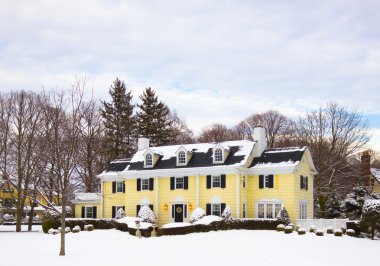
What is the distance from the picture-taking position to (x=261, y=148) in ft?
145

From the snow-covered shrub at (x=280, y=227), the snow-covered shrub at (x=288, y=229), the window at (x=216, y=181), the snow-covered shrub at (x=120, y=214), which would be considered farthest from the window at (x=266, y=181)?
the snow-covered shrub at (x=120, y=214)

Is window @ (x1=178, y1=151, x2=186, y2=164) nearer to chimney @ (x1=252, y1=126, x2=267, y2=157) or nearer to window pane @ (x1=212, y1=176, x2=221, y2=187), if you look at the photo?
window pane @ (x1=212, y1=176, x2=221, y2=187)

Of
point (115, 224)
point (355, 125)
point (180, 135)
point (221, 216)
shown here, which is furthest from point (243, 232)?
point (180, 135)

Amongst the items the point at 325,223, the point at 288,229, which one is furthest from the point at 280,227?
the point at 325,223

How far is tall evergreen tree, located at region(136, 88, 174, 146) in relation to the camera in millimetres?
70500

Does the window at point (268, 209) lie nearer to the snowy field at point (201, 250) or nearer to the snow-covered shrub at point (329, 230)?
the snowy field at point (201, 250)

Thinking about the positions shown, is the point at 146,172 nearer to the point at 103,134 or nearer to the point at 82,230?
the point at 82,230

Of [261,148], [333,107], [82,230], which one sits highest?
[333,107]

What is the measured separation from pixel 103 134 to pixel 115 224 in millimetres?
26606

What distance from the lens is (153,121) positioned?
235 feet

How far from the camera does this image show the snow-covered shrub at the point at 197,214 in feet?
132

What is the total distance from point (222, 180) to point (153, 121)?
3027 cm

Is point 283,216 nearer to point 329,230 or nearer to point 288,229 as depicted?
point 288,229

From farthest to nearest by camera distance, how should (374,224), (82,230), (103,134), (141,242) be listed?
(103,134) → (82,230) → (374,224) → (141,242)
